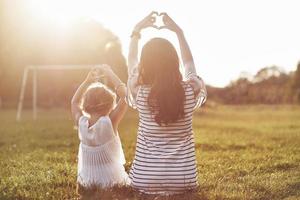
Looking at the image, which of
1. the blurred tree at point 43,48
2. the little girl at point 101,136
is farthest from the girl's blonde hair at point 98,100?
the blurred tree at point 43,48

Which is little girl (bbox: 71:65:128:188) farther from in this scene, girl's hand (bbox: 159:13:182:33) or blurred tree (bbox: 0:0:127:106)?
blurred tree (bbox: 0:0:127:106)

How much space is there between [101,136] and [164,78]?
1189 mm

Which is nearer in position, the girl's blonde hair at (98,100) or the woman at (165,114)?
the woman at (165,114)

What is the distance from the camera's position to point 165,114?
6.02m

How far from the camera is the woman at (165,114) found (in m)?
6.00

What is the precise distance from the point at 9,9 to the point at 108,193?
33251 millimetres

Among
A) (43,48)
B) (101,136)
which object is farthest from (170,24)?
(43,48)

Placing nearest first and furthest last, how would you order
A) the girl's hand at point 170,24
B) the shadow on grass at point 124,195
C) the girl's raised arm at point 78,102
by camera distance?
the shadow on grass at point 124,195 → the girl's hand at point 170,24 → the girl's raised arm at point 78,102

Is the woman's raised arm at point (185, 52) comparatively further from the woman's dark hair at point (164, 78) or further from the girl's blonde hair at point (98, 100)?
the girl's blonde hair at point (98, 100)

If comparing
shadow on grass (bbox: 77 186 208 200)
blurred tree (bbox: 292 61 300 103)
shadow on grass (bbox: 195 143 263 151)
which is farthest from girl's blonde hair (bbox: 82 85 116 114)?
blurred tree (bbox: 292 61 300 103)

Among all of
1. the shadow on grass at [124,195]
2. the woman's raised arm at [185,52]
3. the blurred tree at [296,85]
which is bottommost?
the shadow on grass at [124,195]

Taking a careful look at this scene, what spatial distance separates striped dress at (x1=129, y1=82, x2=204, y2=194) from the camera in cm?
617

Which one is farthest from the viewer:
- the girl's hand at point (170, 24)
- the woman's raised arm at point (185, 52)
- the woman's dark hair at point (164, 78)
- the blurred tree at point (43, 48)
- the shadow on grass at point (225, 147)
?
the blurred tree at point (43, 48)

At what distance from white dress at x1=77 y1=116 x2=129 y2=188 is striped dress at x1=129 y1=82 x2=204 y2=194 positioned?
63cm
